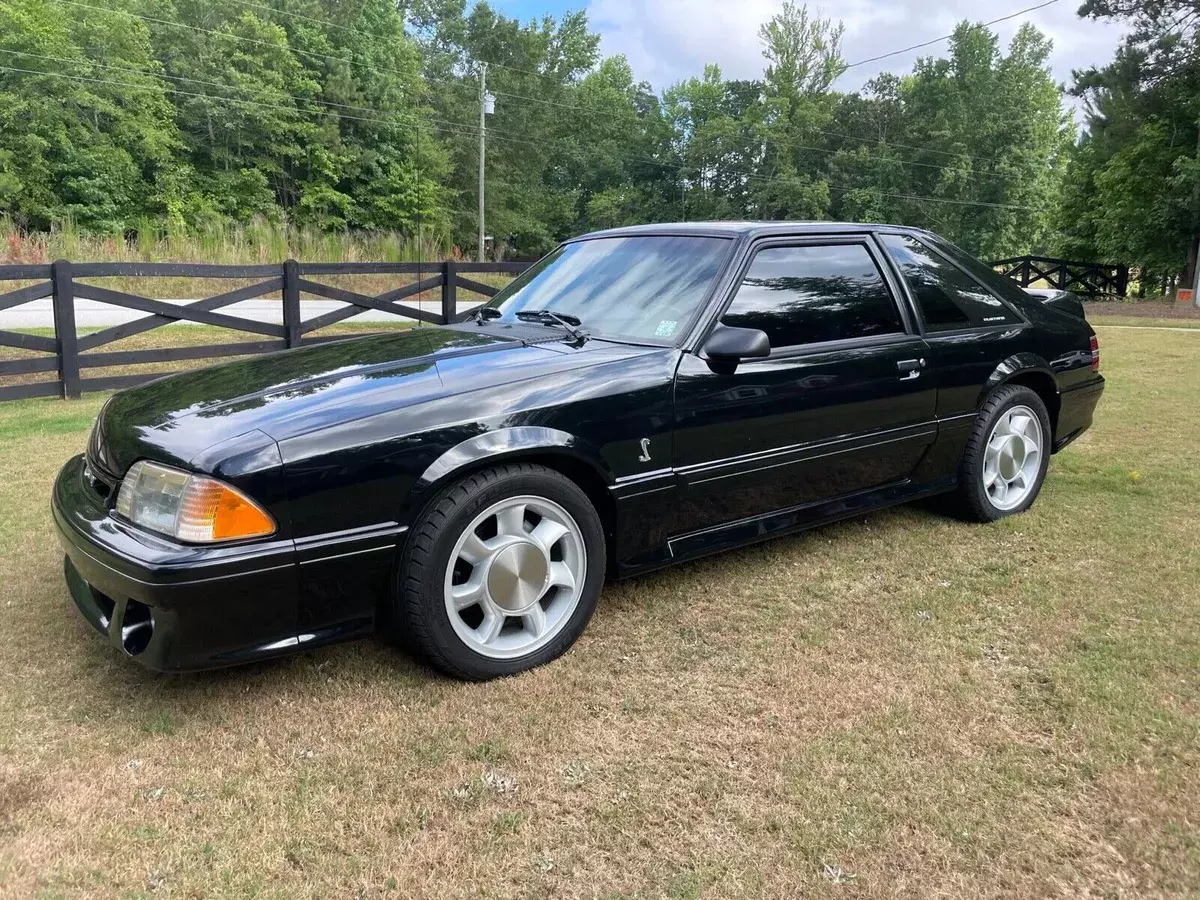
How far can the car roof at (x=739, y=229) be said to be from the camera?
3.52 meters

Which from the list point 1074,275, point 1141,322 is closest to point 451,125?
point 1074,275

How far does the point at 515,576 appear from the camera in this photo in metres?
2.77

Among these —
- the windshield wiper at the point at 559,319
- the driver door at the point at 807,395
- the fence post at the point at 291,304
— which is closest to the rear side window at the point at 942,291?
the driver door at the point at 807,395

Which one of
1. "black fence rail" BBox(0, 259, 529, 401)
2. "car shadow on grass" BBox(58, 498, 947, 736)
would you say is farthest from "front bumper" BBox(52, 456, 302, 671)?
"black fence rail" BBox(0, 259, 529, 401)

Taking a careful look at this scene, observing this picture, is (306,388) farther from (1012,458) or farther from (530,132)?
(530,132)

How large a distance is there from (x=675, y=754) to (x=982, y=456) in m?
2.62

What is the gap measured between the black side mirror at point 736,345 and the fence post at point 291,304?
7104 mm

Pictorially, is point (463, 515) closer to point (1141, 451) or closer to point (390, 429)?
point (390, 429)

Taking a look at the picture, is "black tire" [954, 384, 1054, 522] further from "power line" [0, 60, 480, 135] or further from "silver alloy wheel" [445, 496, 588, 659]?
"power line" [0, 60, 480, 135]

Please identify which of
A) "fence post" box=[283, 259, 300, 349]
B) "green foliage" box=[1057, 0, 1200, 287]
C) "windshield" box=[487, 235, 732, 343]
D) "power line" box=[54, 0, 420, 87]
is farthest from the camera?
"power line" box=[54, 0, 420, 87]

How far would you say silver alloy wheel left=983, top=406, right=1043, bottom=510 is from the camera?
430 cm

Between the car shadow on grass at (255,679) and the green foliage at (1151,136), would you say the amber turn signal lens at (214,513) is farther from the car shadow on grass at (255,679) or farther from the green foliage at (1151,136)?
the green foliage at (1151,136)

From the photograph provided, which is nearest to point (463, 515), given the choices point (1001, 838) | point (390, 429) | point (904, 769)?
point (390, 429)

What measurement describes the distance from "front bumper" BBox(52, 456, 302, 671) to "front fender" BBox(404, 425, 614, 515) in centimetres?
43
